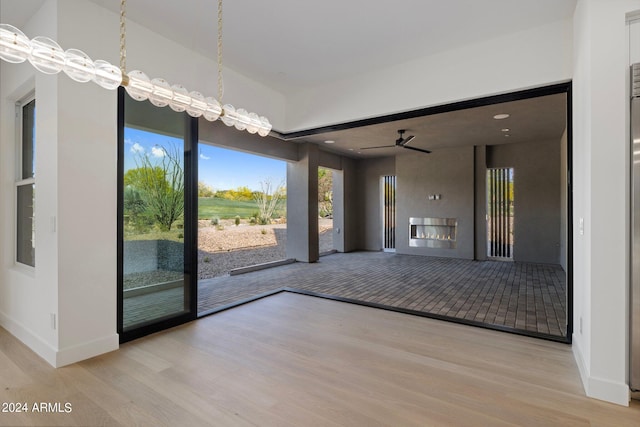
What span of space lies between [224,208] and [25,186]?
3.52 metres

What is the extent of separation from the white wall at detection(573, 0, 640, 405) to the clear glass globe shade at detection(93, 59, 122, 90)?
3.08 m

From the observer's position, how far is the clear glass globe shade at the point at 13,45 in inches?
60.6

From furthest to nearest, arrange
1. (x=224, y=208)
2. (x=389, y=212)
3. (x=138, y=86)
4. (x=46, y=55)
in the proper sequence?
(x=389, y=212) → (x=224, y=208) → (x=138, y=86) → (x=46, y=55)

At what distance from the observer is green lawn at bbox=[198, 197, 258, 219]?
613 cm

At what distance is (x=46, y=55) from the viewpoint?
169cm

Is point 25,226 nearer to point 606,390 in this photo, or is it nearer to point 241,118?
point 241,118

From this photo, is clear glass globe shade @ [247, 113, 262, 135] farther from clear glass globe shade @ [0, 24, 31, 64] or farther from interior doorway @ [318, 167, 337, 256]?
interior doorway @ [318, 167, 337, 256]

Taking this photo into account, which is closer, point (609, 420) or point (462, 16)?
point (609, 420)

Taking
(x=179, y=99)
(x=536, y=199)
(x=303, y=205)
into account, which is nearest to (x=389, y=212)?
(x=303, y=205)

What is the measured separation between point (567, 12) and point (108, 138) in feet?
13.9

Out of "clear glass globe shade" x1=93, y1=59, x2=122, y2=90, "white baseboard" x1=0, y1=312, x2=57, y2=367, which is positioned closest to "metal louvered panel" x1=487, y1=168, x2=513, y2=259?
"clear glass globe shade" x1=93, y1=59, x2=122, y2=90

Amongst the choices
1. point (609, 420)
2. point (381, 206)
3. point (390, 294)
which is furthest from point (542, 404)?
point (381, 206)

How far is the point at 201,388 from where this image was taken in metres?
2.26

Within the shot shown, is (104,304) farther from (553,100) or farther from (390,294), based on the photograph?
(553,100)
